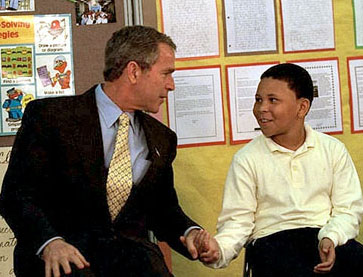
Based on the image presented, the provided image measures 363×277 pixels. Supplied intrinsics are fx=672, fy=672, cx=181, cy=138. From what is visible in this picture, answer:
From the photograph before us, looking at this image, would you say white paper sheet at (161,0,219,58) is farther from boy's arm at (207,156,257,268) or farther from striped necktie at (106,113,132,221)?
striped necktie at (106,113,132,221)

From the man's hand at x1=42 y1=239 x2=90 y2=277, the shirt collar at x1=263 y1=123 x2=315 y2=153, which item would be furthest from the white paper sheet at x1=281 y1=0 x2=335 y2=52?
the man's hand at x1=42 y1=239 x2=90 y2=277

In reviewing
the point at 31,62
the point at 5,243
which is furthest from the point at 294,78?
the point at 5,243

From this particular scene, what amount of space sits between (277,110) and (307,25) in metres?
0.82

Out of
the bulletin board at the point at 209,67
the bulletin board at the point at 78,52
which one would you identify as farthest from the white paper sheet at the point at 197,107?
the bulletin board at the point at 78,52

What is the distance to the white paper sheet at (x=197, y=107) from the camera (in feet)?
10.7

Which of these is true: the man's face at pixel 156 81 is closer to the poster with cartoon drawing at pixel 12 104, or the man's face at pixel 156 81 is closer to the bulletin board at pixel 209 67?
the bulletin board at pixel 209 67

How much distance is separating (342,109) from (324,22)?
0.44 m

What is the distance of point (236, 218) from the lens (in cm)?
263

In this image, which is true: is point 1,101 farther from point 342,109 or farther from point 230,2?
point 342,109

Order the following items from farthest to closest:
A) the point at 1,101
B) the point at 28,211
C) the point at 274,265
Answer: the point at 1,101, the point at 274,265, the point at 28,211

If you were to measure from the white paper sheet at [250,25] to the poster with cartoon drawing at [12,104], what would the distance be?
3.30 ft

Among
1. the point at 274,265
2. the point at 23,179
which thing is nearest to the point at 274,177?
the point at 274,265

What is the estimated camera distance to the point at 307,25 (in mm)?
3340

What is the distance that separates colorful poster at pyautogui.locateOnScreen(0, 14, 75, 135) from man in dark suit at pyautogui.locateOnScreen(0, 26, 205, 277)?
673mm
